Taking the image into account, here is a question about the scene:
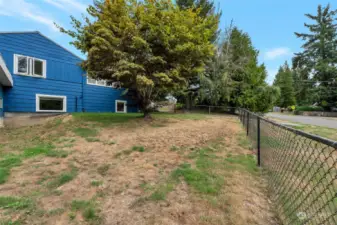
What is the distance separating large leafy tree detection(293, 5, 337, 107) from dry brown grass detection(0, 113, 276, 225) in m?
30.3

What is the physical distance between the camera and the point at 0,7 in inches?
351

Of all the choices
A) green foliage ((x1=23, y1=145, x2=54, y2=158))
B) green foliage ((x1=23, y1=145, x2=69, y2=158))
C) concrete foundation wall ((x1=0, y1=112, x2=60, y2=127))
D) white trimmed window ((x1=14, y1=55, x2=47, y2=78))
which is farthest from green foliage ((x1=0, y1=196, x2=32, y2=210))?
white trimmed window ((x1=14, y1=55, x2=47, y2=78))

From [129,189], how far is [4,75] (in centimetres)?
797

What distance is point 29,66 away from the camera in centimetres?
965

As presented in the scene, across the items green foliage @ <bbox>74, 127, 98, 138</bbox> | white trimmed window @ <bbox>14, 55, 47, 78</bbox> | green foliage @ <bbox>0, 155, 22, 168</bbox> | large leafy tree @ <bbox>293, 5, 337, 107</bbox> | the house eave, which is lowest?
green foliage @ <bbox>0, 155, 22, 168</bbox>

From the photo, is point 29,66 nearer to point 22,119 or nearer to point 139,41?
point 22,119

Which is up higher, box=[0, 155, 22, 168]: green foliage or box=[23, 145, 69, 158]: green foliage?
box=[23, 145, 69, 158]: green foliage

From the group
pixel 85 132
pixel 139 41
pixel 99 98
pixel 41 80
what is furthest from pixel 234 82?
pixel 41 80

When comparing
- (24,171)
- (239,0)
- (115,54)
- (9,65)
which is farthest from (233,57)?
(24,171)

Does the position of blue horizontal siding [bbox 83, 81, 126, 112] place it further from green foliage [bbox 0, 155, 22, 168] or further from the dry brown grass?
green foliage [bbox 0, 155, 22, 168]

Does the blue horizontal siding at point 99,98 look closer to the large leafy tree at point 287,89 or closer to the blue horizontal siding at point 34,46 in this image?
the blue horizontal siding at point 34,46

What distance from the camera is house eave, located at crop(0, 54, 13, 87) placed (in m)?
6.48

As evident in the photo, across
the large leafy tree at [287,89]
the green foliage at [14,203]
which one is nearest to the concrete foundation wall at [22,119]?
the green foliage at [14,203]

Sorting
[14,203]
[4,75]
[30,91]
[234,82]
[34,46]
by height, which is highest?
[34,46]
